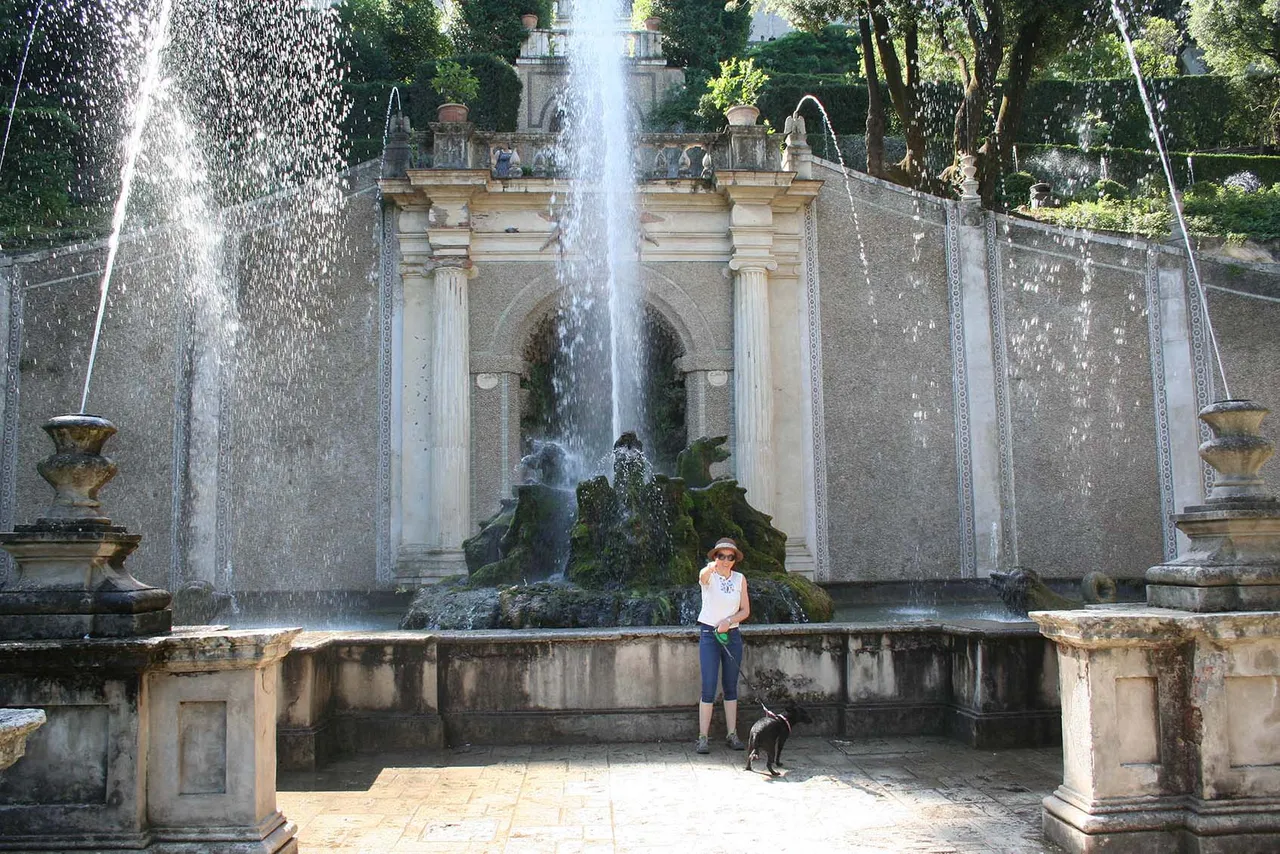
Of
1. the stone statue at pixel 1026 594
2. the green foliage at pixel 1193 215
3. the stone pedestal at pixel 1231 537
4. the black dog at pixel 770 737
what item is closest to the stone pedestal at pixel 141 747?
the black dog at pixel 770 737

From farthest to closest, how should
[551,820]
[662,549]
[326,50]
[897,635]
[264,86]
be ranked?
[326,50] < [264,86] < [662,549] < [897,635] < [551,820]

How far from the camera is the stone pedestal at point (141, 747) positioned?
344cm

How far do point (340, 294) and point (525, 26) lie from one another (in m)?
21.3

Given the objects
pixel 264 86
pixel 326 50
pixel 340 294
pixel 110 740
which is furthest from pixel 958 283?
pixel 326 50

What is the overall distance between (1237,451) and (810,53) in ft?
102

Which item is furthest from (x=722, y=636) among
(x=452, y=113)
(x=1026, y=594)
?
(x=452, y=113)

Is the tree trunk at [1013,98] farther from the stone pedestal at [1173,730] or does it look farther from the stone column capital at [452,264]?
the stone pedestal at [1173,730]

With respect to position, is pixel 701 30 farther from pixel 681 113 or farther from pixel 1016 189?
pixel 1016 189

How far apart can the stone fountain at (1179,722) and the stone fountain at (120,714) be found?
282cm

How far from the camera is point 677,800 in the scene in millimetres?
4520

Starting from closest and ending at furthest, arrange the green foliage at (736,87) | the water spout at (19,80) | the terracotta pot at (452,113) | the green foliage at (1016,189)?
1. the terracotta pot at (452,113)
2. the water spout at (19,80)
3. the green foliage at (1016,189)
4. the green foliage at (736,87)

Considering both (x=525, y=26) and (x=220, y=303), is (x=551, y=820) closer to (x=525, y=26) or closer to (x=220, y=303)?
(x=220, y=303)

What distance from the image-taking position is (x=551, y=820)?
4.24 meters

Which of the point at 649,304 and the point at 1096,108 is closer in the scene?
the point at 649,304
